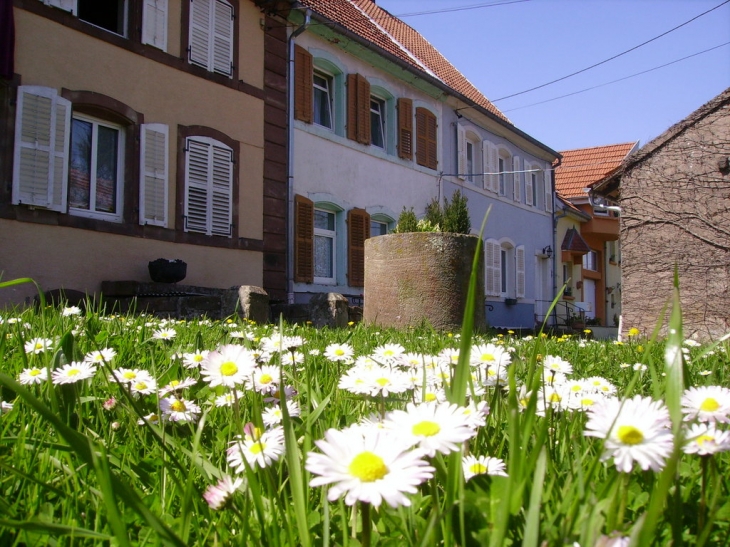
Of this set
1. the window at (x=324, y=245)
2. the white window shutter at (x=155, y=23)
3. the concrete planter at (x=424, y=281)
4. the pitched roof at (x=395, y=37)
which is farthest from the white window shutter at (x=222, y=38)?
the concrete planter at (x=424, y=281)

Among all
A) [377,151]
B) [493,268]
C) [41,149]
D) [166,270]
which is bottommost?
[166,270]

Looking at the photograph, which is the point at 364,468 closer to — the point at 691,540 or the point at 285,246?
the point at 691,540

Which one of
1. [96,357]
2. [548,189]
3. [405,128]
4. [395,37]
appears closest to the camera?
[96,357]

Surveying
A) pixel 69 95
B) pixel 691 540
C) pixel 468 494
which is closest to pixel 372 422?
pixel 468 494

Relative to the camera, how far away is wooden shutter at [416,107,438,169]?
16438mm

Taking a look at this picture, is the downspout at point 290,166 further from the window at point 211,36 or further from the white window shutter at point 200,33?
the white window shutter at point 200,33

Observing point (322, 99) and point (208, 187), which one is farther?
point (322, 99)

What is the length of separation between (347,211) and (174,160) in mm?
4410

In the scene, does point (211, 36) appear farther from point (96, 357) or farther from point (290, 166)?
point (96, 357)

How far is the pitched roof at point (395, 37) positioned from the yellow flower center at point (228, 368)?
12899mm

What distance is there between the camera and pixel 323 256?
13.6 m

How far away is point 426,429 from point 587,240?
30176 mm

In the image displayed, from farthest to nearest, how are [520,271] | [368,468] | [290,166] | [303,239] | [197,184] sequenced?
[520,271], [303,239], [290,166], [197,184], [368,468]

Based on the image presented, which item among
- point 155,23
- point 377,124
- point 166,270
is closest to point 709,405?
point 166,270
